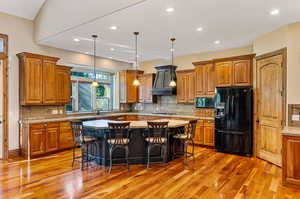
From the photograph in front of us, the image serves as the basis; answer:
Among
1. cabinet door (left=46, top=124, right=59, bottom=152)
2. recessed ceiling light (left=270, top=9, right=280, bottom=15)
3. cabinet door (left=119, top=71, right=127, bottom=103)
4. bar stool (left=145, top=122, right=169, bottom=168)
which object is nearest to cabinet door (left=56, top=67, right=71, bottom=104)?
cabinet door (left=46, top=124, right=59, bottom=152)

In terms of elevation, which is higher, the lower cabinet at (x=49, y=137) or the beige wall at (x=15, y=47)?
the beige wall at (x=15, y=47)

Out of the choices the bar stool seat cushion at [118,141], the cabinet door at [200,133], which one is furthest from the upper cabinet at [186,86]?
the bar stool seat cushion at [118,141]

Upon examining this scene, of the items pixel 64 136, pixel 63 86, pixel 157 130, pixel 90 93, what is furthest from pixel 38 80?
pixel 157 130

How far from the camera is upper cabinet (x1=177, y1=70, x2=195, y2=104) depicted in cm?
681

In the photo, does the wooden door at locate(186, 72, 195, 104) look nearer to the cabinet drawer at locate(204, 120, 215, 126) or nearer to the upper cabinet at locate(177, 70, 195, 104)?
the upper cabinet at locate(177, 70, 195, 104)

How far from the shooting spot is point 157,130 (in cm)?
426

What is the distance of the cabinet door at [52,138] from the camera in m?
5.30

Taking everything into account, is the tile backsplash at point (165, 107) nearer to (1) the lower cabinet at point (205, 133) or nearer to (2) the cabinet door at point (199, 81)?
(2) the cabinet door at point (199, 81)

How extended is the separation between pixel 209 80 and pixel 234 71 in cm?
87

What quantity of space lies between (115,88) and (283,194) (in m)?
6.74

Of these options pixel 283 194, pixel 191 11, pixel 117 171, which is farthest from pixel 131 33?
pixel 283 194

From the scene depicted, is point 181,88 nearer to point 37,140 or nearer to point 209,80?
point 209,80

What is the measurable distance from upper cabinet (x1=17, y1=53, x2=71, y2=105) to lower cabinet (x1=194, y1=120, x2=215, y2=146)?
4408 millimetres

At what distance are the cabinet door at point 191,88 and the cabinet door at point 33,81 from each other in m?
4.61
